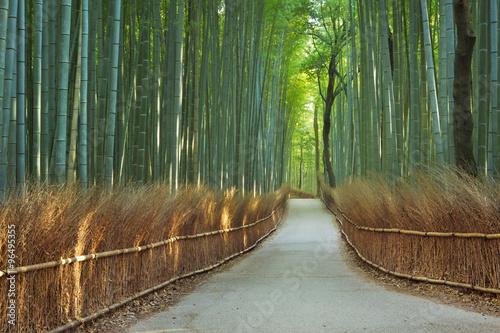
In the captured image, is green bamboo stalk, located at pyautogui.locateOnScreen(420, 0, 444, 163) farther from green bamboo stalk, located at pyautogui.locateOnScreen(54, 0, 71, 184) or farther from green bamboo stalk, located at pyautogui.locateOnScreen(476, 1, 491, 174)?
green bamboo stalk, located at pyautogui.locateOnScreen(54, 0, 71, 184)

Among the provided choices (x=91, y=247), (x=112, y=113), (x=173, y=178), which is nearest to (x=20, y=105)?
(x=112, y=113)

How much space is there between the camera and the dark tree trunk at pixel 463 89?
16.2 ft

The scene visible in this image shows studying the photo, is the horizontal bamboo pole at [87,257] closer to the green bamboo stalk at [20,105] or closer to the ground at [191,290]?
the ground at [191,290]

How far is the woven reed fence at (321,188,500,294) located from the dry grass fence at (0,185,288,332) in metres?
A: 2.17

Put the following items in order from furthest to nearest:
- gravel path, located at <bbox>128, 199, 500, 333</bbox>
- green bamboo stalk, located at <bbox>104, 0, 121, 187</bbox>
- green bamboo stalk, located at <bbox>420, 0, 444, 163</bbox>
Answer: green bamboo stalk, located at <bbox>420, 0, 444, 163</bbox> < green bamboo stalk, located at <bbox>104, 0, 121, 187</bbox> < gravel path, located at <bbox>128, 199, 500, 333</bbox>

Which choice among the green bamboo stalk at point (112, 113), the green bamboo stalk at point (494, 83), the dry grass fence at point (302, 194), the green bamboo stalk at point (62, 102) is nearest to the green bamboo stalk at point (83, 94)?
the green bamboo stalk at point (62, 102)

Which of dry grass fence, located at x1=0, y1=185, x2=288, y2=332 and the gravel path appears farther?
the gravel path

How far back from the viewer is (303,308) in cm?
404

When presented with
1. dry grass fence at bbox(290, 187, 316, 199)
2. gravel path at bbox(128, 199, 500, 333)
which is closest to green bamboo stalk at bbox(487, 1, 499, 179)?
gravel path at bbox(128, 199, 500, 333)

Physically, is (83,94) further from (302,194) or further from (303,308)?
(302,194)

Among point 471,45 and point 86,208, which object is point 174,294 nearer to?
point 86,208

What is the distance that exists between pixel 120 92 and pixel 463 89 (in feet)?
12.6

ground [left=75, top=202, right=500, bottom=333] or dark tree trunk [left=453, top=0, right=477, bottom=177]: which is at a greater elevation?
dark tree trunk [left=453, top=0, right=477, bottom=177]

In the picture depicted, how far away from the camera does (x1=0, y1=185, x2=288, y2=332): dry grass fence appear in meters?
2.78
